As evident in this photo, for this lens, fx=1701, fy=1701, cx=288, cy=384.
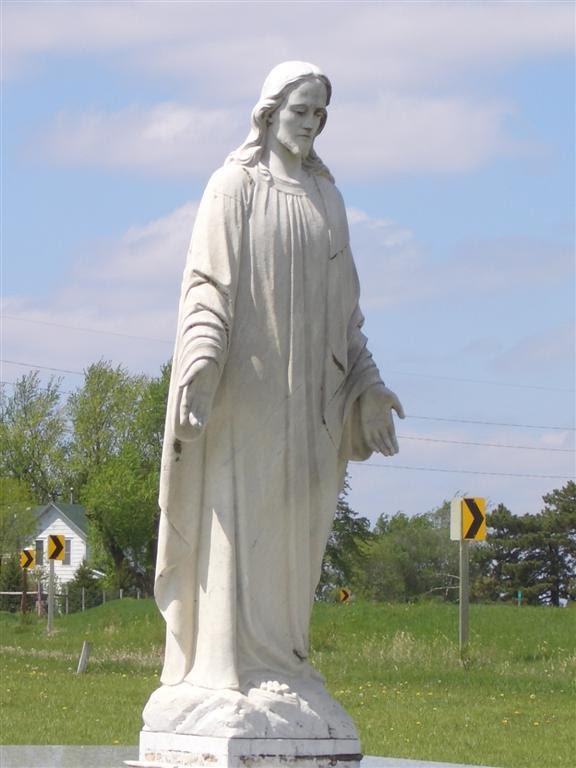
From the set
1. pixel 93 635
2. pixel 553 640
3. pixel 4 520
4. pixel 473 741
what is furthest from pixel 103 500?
pixel 473 741

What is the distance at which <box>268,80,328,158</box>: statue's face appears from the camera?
8.33 m

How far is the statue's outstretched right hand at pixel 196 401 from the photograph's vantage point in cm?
782

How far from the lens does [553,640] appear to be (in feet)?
89.4

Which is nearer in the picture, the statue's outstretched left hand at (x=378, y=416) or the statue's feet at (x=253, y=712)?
the statue's feet at (x=253, y=712)

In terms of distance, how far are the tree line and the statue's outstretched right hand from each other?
54025mm

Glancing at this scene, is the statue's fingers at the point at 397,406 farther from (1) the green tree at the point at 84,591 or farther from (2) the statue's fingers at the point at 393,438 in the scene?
(1) the green tree at the point at 84,591

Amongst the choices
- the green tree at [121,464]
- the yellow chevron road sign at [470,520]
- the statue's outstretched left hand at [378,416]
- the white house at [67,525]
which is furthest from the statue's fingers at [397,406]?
the white house at [67,525]

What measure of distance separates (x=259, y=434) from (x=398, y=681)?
1365cm

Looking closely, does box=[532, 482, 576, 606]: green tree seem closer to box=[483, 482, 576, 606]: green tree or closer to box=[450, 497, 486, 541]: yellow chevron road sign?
box=[483, 482, 576, 606]: green tree

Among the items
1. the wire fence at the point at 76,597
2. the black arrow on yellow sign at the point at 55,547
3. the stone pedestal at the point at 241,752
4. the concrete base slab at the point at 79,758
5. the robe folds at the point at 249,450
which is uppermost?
the wire fence at the point at 76,597

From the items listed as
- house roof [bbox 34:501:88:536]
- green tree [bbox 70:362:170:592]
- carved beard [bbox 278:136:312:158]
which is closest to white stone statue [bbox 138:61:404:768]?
carved beard [bbox 278:136:312:158]

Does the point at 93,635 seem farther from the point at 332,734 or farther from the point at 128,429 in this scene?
the point at 128,429

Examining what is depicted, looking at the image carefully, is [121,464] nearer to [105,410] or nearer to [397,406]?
[105,410]

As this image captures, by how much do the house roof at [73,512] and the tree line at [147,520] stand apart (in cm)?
58
